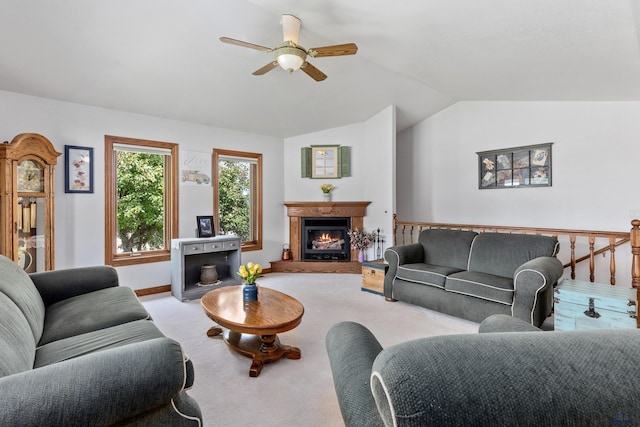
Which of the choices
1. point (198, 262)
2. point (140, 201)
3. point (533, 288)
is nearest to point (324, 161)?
point (198, 262)

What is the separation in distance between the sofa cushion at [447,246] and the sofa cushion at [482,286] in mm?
316

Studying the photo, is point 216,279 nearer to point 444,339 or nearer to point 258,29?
point 258,29

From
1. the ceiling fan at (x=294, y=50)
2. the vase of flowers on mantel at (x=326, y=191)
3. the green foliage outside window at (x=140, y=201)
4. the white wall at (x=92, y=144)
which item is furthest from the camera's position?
the vase of flowers on mantel at (x=326, y=191)

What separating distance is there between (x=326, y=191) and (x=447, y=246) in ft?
8.09

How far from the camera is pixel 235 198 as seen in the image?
5.45 meters

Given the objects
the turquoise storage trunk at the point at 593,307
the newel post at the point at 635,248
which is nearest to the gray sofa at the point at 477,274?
the turquoise storage trunk at the point at 593,307

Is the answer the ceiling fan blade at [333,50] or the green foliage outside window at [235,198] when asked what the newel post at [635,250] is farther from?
the green foliage outside window at [235,198]

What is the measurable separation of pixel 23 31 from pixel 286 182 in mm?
3944

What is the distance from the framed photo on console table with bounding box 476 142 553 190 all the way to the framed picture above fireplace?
2.32m

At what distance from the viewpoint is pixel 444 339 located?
701mm

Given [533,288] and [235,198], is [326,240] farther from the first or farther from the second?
[533,288]

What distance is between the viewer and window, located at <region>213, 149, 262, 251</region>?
5.14 metres

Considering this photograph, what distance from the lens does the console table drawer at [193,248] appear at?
163 inches

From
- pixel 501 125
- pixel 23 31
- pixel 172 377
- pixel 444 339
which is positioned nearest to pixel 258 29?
pixel 23 31
